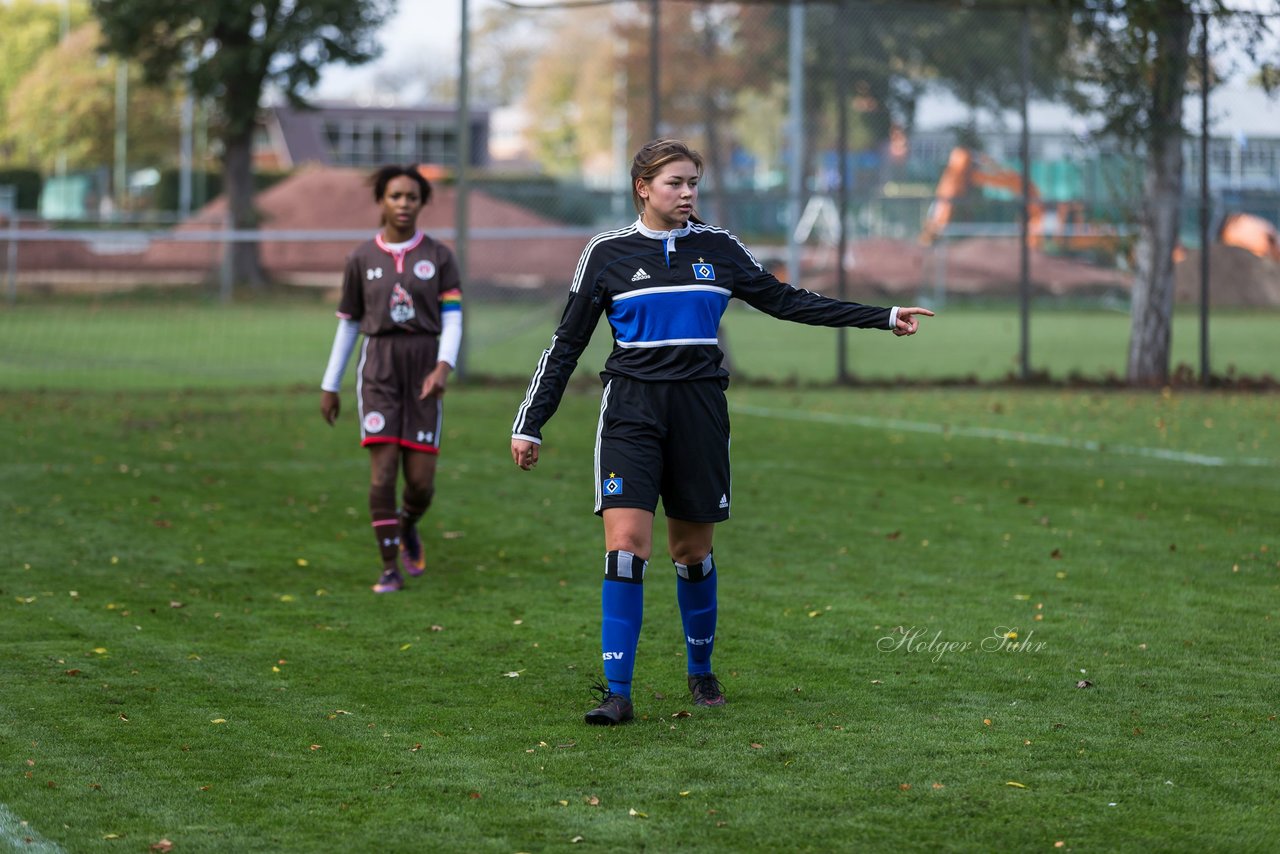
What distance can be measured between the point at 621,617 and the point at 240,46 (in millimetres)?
36388

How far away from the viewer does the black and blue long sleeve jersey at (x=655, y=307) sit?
5.93 metres

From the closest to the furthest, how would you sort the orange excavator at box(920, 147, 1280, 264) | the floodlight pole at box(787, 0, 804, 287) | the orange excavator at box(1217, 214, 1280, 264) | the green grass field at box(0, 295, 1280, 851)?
the green grass field at box(0, 295, 1280, 851) < the orange excavator at box(1217, 214, 1280, 264) < the orange excavator at box(920, 147, 1280, 264) < the floodlight pole at box(787, 0, 804, 287)

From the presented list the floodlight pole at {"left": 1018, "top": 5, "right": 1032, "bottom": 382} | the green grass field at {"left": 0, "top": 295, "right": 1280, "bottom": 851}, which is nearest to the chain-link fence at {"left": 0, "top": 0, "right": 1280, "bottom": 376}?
the floodlight pole at {"left": 1018, "top": 5, "right": 1032, "bottom": 382}

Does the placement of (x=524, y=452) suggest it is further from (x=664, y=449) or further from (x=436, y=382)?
(x=436, y=382)

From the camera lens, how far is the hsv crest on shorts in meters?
8.56

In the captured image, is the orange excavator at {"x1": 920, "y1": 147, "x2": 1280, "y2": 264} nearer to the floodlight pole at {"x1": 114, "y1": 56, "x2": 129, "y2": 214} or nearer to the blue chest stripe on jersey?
the blue chest stripe on jersey

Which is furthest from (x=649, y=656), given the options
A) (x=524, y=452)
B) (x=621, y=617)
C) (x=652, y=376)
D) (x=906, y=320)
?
(x=906, y=320)

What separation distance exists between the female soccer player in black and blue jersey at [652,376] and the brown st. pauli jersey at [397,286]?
2.62m

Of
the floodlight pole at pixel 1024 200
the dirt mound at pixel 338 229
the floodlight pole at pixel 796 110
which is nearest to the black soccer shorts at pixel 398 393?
the floodlight pole at pixel 796 110

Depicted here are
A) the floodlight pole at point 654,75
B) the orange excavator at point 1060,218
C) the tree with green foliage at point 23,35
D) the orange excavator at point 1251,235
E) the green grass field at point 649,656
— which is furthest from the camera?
the tree with green foliage at point 23,35

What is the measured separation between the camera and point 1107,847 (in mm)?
4516

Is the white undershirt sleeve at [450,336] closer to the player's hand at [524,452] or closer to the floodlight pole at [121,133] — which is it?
the player's hand at [524,452]

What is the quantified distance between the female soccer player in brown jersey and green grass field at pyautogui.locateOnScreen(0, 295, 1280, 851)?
57 cm

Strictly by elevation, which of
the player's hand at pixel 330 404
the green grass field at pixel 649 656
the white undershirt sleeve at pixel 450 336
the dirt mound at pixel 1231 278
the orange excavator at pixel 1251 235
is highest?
the orange excavator at pixel 1251 235
